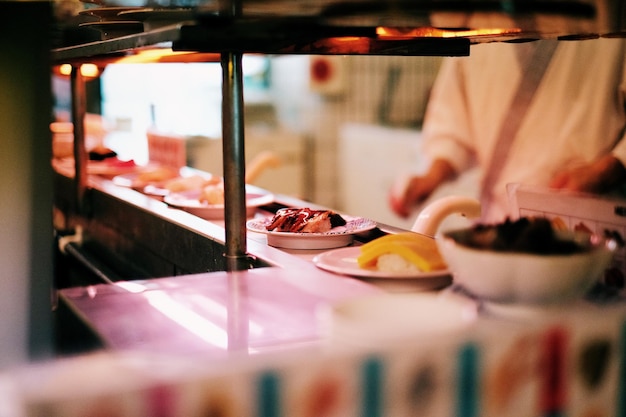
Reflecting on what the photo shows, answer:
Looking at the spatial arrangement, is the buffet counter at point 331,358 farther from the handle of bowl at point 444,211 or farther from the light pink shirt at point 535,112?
the light pink shirt at point 535,112

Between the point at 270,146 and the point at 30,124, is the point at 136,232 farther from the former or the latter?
the point at 270,146

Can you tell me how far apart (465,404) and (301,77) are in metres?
5.73

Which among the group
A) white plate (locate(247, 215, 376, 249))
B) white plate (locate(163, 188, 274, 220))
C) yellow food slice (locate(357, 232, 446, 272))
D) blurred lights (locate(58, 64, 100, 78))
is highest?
blurred lights (locate(58, 64, 100, 78))

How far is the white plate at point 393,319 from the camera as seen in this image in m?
0.84

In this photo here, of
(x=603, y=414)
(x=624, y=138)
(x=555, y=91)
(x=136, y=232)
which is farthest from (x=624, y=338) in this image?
(x=555, y=91)

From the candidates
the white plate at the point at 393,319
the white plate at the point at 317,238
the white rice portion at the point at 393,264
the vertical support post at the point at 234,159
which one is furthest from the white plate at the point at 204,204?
the white plate at the point at 393,319

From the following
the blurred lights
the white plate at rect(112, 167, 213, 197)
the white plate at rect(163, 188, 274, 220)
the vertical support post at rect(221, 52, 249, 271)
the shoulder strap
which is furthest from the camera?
the shoulder strap

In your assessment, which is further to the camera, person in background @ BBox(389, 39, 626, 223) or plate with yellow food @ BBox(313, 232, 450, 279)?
person in background @ BBox(389, 39, 626, 223)

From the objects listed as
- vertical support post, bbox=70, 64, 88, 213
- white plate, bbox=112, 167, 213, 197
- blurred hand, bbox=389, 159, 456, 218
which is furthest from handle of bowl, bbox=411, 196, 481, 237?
blurred hand, bbox=389, 159, 456, 218

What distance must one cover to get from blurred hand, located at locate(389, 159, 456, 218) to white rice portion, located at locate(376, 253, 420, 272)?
269 centimetres

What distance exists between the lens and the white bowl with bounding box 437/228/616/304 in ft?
3.30

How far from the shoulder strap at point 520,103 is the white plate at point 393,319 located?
9.07 feet

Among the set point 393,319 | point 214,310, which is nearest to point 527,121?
point 214,310

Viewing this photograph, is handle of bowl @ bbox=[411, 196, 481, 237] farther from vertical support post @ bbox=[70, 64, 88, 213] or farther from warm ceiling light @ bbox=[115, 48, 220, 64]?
vertical support post @ bbox=[70, 64, 88, 213]
